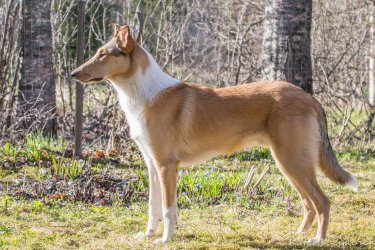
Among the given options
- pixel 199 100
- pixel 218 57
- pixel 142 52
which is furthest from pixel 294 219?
pixel 218 57

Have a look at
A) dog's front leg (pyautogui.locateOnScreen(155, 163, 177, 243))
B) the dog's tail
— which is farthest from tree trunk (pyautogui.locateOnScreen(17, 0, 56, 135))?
the dog's tail

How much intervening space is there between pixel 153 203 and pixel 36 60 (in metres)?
4.47

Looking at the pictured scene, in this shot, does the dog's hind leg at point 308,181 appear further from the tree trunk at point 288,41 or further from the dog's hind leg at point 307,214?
the tree trunk at point 288,41

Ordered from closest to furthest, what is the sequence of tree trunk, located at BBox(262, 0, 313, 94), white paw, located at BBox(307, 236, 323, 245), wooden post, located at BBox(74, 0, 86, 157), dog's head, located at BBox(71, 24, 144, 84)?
white paw, located at BBox(307, 236, 323, 245)
dog's head, located at BBox(71, 24, 144, 84)
wooden post, located at BBox(74, 0, 86, 157)
tree trunk, located at BBox(262, 0, 313, 94)

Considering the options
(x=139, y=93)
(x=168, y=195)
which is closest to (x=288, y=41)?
(x=139, y=93)

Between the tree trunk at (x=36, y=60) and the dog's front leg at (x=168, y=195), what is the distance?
14.1ft

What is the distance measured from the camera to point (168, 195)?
5.26 meters

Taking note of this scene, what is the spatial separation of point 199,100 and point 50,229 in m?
1.59

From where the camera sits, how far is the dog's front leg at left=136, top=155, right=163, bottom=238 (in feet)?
17.9

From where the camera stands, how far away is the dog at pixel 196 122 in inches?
209

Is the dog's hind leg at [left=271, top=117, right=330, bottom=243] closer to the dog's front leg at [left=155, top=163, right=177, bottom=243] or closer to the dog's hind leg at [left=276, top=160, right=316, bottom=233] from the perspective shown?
the dog's hind leg at [left=276, top=160, right=316, bottom=233]

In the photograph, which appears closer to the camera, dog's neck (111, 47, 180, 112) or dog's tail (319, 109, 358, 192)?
dog's neck (111, 47, 180, 112)

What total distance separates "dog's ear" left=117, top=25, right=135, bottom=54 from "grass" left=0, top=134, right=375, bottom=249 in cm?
149

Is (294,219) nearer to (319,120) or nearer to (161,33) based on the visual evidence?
(319,120)
